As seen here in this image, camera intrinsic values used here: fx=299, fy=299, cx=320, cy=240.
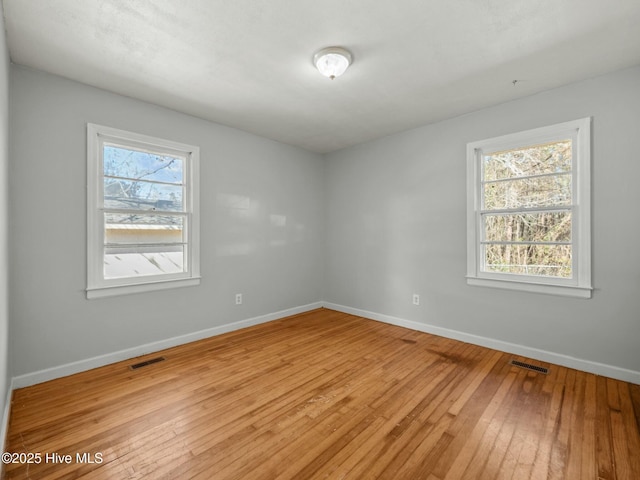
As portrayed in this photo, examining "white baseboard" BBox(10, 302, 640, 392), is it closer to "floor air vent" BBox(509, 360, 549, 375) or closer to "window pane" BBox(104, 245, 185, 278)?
"floor air vent" BBox(509, 360, 549, 375)

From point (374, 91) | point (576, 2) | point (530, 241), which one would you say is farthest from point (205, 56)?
point (530, 241)

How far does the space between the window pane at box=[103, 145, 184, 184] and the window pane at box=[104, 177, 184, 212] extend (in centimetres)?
7

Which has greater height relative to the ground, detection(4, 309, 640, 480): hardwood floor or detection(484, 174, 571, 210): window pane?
detection(484, 174, 571, 210): window pane

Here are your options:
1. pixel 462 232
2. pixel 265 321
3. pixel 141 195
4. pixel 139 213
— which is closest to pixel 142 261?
pixel 139 213

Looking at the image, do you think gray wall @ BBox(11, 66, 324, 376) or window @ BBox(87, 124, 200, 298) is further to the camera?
window @ BBox(87, 124, 200, 298)

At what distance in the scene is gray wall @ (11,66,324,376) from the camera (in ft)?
8.23

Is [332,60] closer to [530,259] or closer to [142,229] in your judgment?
[142,229]

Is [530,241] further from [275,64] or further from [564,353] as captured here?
[275,64]

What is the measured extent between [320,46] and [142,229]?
8.20 ft

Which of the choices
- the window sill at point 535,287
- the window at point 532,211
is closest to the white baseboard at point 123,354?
the window sill at point 535,287

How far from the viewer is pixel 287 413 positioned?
213cm

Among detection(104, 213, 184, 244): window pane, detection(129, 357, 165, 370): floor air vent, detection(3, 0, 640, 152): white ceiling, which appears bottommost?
detection(129, 357, 165, 370): floor air vent

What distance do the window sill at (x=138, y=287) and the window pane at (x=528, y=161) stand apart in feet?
12.0

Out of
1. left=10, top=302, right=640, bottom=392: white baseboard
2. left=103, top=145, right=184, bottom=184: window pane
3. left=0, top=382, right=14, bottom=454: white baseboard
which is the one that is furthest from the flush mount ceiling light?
left=0, top=382, right=14, bottom=454: white baseboard
